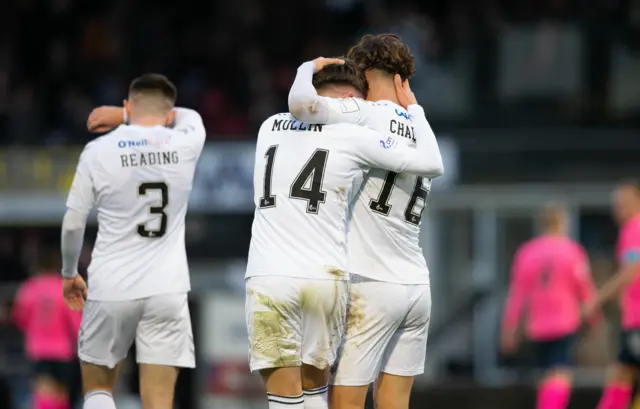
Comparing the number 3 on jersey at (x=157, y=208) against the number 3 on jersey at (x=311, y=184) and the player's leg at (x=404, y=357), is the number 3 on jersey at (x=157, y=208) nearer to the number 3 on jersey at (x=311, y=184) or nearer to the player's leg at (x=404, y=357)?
the number 3 on jersey at (x=311, y=184)

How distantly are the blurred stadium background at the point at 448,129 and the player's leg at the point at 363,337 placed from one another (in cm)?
1001

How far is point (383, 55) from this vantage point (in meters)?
7.58

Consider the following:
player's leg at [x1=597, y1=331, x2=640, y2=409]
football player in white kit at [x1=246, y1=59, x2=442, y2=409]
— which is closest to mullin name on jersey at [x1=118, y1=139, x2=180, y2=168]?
football player in white kit at [x1=246, y1=59, x2=442, y2=409]

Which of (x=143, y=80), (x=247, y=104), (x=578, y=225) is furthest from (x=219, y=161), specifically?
(x=143, y=80)

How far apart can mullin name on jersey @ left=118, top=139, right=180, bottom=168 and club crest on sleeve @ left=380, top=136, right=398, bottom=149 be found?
5.53 ft

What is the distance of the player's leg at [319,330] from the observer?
23.3 feet

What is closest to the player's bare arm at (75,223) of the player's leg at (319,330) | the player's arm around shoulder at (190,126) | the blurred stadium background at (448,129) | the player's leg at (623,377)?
the player's arm around shoulder at (190,126)

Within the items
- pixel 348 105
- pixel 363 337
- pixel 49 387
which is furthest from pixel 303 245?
pixel 49 387

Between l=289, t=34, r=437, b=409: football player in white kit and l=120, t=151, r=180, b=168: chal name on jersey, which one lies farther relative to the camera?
l=120, t=151, r=180, b=168: chal name on jersey

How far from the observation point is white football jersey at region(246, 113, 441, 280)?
7.11 meters

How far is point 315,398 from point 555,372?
6.64 m

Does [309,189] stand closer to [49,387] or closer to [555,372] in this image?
[555,372]

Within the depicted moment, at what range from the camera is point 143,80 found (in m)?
8.45

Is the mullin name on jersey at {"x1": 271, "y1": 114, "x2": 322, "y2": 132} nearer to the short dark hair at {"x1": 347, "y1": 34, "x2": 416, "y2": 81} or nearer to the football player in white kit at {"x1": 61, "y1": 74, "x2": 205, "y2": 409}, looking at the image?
the short dark hair at {"x1": 347, "y1": 34, "x2": 416, "y2": 81}
